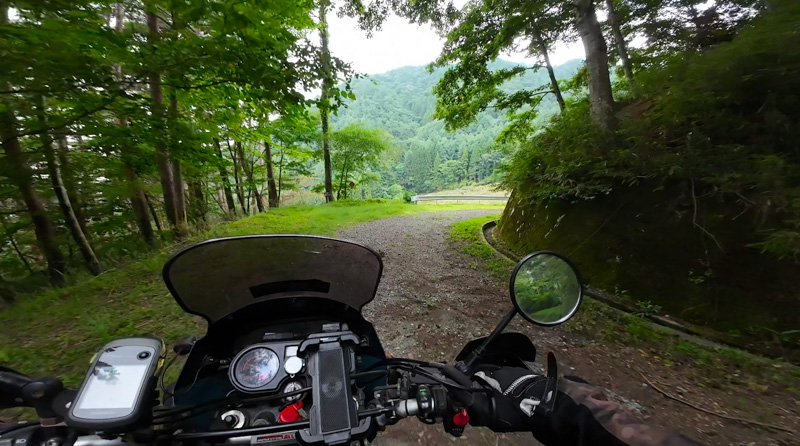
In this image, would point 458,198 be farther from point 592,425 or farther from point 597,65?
point 592,425

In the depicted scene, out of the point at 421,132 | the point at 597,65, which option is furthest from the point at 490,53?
the point at 421,132

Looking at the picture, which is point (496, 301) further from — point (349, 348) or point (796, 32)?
point (796, 32)

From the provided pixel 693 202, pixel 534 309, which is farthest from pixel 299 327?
pixel 693 202

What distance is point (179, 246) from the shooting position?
7297 mm

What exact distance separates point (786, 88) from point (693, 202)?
148 centimetres

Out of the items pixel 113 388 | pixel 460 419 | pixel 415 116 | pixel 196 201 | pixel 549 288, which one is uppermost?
pixel 415 116

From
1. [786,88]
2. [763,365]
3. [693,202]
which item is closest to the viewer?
[763,365]

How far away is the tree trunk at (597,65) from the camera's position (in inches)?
216

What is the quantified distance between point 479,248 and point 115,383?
6843mm

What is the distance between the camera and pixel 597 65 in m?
5.64

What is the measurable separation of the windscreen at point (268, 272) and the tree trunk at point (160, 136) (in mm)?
3112

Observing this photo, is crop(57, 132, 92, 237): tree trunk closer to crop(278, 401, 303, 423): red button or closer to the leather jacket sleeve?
crop(278, 401, 303, 423): red button

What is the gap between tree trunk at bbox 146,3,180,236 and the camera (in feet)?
11.7

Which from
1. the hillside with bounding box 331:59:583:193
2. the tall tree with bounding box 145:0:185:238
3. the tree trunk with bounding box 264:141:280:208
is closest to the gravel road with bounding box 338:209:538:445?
the tall tree with bounding box 145:0:185:238
